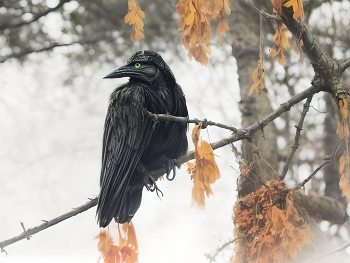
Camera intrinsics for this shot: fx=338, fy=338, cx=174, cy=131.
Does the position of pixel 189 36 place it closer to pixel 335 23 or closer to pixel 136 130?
pixel 136 130

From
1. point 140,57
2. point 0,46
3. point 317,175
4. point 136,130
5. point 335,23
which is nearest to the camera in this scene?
point 136,130

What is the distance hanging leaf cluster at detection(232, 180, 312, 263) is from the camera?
1.12 m

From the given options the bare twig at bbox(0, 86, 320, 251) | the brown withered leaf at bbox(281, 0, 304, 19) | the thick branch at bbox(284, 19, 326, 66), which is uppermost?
the brown withered leaf at bbox(281, 0, 304, 19)

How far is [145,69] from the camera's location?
3.43 ft

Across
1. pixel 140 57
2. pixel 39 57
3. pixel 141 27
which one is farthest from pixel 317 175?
pixel 39 57

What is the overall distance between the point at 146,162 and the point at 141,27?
0.62 m

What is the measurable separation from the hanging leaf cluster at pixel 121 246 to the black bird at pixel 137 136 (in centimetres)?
7

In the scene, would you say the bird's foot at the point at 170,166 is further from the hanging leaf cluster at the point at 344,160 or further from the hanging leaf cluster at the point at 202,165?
the hanging leaf cluster at the point at 344,160

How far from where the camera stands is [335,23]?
1.33 metres

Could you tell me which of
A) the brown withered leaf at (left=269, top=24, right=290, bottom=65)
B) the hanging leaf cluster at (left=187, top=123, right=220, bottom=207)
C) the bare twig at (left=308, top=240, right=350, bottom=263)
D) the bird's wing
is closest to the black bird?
the bird's wing

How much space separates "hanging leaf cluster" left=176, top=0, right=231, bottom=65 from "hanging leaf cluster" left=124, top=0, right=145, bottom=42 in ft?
0.78

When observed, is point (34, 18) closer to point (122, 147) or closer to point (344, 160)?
point (122, 147)

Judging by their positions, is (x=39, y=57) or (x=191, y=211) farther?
(x=39, y=57)

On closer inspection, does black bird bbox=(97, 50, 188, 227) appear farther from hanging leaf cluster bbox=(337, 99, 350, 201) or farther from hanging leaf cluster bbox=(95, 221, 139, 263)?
hanging leaf cluster bbox=(337, 99, 350, 201)
